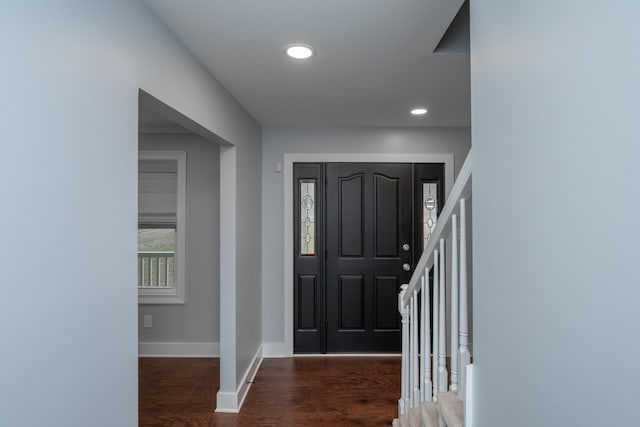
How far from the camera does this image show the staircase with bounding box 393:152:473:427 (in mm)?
1299

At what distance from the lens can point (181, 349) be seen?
409cm

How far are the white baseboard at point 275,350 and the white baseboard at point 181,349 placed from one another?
1.64 ft

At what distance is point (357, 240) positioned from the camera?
4.11m

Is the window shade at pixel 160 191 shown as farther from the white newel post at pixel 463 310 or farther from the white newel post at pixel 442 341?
the white newel post at pixel 463 310

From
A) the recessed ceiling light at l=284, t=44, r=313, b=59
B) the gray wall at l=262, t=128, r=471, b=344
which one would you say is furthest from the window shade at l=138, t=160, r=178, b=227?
the recessed ceiling light at l=284, t=44, r=313, b=59

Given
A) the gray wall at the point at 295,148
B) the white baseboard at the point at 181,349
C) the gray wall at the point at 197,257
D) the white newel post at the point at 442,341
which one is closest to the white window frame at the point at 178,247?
the gray wall at the point at 197,257

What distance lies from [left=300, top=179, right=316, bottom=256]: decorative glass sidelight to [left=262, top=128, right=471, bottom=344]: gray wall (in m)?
0.21

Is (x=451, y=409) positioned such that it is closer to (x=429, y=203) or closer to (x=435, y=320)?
(x=435, y=320)
